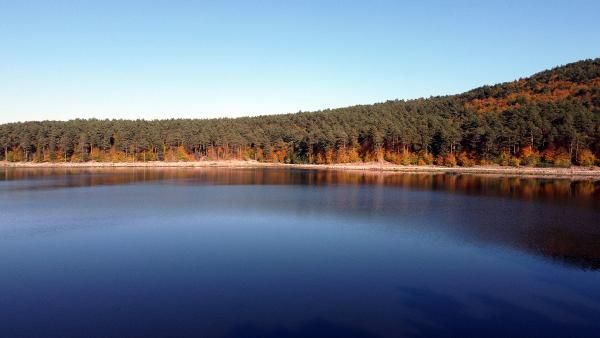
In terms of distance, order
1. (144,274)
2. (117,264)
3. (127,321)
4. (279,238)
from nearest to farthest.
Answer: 1. (127,321)
2. (144,274)
3. (117,264)
4. (279,238)

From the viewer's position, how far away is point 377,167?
8631 centimetres

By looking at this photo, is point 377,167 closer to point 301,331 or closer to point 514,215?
point 514,215

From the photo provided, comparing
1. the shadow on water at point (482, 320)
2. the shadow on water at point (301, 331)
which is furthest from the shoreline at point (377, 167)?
the shadow on water at point (301, 331)

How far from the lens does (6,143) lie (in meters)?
97.0

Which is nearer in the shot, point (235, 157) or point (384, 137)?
point (384, 137)

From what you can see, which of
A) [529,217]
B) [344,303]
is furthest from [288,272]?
[529,217]

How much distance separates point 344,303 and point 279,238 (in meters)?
9.23

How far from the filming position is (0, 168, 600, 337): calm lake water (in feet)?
38.4

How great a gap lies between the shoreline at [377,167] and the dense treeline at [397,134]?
232 cm

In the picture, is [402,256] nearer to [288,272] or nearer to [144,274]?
[288,272]

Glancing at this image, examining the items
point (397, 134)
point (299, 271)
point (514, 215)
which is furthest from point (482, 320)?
point (397, 134)

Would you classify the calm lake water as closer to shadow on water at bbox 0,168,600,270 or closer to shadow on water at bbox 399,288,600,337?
shadow on water at bbox 399,288,600,337

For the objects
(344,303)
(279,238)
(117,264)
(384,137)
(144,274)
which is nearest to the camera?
(344,303)

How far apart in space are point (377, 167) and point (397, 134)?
7.63 m
